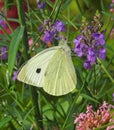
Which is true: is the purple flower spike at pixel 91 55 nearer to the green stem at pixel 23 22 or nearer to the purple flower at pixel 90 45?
the purple flower at pixel 90 45

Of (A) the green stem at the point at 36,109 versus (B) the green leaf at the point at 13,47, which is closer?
(B) the green leaf at the point at 13,47

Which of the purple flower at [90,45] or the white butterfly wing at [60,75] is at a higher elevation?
the purple flower at [90,45]

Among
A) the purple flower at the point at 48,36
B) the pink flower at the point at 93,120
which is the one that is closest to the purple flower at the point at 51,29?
the purple flower at the point at 48,36

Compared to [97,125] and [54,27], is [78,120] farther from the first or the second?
[54,27]

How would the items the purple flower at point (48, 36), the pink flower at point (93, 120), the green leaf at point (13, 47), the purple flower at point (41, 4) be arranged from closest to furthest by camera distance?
the green leaf at point (13, 47) → the pink flower at point (93, 120) → the purple flower at point (48, 36) → the purple flower at point (41, 4)

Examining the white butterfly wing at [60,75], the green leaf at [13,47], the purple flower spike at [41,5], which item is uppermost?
the purple flower spike at [41,5]

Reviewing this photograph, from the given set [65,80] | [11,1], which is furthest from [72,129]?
[11,1]

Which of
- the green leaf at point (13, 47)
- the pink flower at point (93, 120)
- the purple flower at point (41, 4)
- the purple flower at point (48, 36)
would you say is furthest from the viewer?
the purple flower at point (41, 4)

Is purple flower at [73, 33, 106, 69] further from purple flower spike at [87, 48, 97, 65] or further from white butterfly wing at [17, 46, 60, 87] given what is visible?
white butterfly wing at [17, 46, 60, 87]
